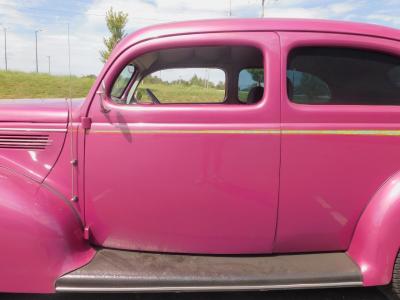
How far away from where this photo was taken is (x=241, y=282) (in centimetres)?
236

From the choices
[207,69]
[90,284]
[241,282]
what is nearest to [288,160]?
[241,282]

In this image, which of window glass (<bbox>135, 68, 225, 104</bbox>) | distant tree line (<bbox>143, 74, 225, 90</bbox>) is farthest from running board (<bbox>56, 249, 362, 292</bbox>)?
distant tree line (<bbox>143, 74, 225, 90</bbox>)

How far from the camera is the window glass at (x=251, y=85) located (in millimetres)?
2748

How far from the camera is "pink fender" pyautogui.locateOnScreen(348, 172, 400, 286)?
2.42 m

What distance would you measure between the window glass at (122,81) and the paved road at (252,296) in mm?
1404

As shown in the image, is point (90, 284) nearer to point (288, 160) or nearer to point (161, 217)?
point (161, 217)

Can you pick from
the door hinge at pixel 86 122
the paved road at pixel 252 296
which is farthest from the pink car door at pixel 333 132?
the door hinge at pixel 86 122

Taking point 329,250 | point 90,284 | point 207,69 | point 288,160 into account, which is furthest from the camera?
point 207,69

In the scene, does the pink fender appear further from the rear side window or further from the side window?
the side window

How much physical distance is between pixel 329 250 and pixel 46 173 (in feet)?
6.11

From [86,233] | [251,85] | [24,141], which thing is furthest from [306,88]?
[24,141]

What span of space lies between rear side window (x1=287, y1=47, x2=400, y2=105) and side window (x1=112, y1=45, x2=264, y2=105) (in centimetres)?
27

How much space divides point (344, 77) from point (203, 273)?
1488 mm

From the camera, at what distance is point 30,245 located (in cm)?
229
